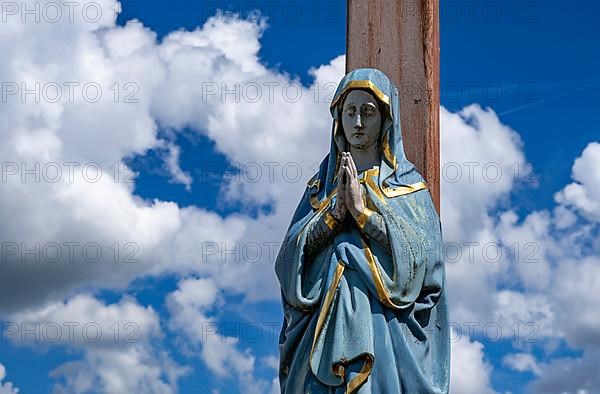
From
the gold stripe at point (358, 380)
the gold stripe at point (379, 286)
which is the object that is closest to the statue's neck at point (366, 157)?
the gold stripe at point (379, 286)

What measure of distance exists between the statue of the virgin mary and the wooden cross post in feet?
3.34

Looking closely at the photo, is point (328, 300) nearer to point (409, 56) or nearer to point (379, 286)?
point (379, 286)

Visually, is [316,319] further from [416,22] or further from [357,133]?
[416,22]

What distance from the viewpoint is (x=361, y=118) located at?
9.45m

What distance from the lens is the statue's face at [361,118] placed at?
9.44 m

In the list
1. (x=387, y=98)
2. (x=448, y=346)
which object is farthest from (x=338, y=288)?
(x=387, y=98)

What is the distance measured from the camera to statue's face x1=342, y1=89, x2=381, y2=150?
31.0ft

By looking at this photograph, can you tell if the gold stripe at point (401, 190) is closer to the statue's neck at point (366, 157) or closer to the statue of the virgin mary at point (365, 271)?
the statue of the virgin mary at point (365, 271)

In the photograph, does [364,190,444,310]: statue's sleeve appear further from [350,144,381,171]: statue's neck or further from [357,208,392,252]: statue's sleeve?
[350,144,381,171]: statue's neck

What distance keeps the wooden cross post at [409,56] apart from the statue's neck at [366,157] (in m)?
1.02

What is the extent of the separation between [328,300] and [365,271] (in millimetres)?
374

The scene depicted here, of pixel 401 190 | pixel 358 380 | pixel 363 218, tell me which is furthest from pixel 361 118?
pixel 358 380

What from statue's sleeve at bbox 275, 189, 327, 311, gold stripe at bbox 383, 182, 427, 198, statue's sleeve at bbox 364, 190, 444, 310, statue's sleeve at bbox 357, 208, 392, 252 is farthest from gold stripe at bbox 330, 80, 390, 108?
statue's sleeve at bbox 275, 189, 327, 311

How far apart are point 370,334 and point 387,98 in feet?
6.66
